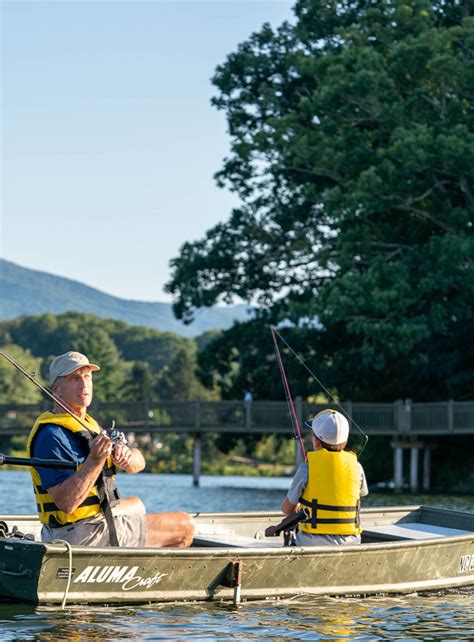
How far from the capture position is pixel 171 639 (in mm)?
9641

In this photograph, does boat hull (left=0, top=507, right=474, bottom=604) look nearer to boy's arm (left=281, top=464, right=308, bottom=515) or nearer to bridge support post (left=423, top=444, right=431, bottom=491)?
boy's arm (left=281, top=464, right=308, bottom=515)

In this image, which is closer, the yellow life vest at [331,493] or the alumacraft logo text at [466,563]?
the yellow life vest at [331,493]

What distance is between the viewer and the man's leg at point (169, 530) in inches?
436

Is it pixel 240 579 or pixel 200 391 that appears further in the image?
pixel 200 391

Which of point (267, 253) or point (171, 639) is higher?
point (267, 253)

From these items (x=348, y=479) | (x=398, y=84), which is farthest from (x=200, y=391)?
(x=348, y=479)

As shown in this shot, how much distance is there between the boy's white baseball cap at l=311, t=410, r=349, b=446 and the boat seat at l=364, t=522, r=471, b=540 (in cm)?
252

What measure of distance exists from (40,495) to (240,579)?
195 cm

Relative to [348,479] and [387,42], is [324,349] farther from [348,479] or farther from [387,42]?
[348,479]

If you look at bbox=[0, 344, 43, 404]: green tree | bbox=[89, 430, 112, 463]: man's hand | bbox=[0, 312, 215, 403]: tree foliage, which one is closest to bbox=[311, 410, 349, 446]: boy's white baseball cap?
bbox=[89, 430, 112, 463]: man's hand

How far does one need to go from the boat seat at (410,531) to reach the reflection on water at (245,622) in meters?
1.95

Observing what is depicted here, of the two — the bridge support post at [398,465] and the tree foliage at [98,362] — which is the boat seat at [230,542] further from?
the tree foliage at [98,362]

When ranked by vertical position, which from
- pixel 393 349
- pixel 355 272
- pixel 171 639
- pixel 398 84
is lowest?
pixel 171 639

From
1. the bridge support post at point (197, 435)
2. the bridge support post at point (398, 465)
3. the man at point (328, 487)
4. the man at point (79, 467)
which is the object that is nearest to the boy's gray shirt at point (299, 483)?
the man at point (328, 487)
